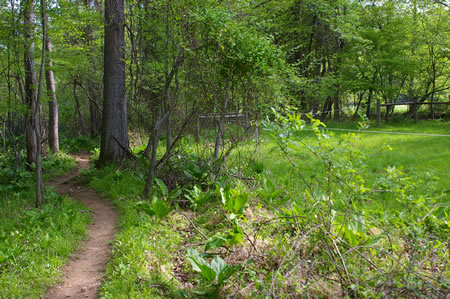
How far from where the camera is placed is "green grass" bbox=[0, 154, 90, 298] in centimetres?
309

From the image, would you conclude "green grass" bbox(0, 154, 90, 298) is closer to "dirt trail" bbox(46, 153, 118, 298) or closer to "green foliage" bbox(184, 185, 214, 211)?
"dirt trail" bbox(46, 153, 118, 298)

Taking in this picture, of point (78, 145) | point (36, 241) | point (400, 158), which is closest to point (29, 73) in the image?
point (36, 241)

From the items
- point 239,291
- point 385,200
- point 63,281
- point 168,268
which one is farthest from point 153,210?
point 385,200

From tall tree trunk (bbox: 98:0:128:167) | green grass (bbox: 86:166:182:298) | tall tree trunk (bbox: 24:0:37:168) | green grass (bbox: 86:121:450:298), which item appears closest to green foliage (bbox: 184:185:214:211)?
green grass (bbox: 86:121:450:298)

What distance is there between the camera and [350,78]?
15.0 metres

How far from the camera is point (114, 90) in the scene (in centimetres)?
745

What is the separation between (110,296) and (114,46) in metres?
6.00

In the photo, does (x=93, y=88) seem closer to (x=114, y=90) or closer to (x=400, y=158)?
(x=114, y=90)

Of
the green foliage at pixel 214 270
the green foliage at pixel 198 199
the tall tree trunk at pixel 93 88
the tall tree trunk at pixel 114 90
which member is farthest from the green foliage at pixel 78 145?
the green foliage at pixel 214 270

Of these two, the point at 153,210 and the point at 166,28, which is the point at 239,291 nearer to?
the point at 153,210

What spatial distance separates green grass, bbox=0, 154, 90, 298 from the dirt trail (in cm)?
10

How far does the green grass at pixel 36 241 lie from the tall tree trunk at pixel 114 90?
2008mm

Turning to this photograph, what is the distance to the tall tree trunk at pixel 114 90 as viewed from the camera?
7.31 m

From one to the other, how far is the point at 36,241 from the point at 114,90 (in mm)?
4422
